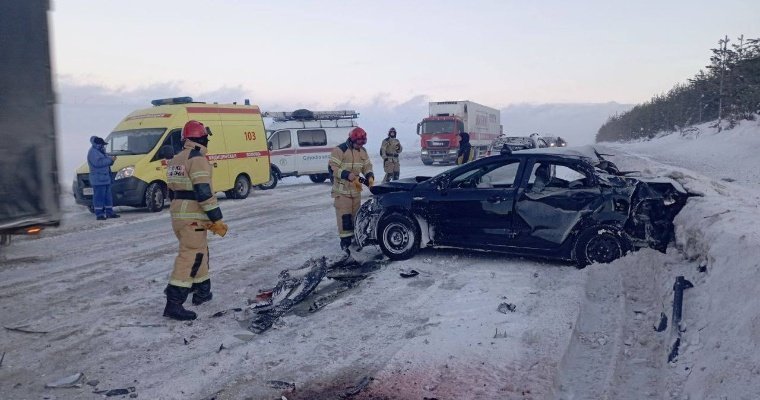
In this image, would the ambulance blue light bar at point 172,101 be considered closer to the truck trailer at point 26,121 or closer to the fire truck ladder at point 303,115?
the fire truck ladder at point 303,115

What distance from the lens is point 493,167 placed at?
7.30 metres

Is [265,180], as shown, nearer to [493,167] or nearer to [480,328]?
[493,167]

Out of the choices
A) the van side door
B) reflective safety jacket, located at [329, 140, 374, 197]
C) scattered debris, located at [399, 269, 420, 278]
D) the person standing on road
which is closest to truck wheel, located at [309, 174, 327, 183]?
the van side door

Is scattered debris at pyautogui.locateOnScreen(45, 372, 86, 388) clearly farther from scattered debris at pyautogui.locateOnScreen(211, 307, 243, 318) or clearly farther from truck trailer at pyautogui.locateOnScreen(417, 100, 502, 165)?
truck trailer at pyautogui.locateOnScreen(417, 100, 502, 165)

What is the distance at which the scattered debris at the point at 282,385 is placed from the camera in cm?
385

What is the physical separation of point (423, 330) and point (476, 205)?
105 inches

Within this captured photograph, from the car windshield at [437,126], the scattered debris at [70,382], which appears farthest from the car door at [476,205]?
the car windshield at [437,126]

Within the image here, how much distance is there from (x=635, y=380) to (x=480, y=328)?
135cm

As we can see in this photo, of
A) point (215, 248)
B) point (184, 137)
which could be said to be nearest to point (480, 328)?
point (184, 137)

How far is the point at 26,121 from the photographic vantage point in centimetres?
361

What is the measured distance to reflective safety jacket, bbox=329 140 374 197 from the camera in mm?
8008

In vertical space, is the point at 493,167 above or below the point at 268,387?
above

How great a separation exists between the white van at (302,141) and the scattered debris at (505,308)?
14297 millimetres

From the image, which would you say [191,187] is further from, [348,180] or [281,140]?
[281,140]
